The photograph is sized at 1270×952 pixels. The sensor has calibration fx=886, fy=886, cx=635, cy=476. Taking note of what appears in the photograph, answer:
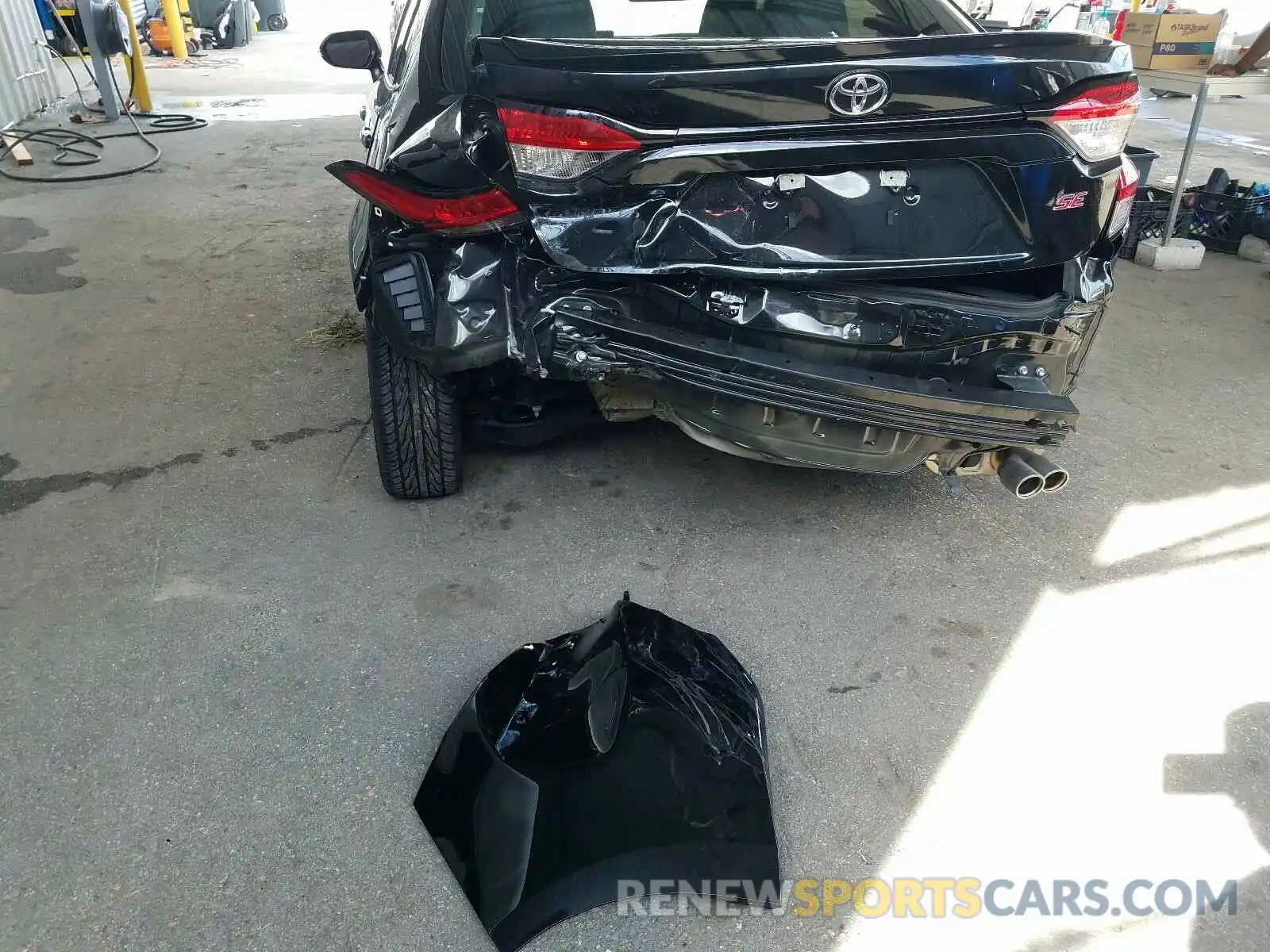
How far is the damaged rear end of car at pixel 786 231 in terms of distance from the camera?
1966mm

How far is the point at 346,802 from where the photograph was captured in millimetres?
1866

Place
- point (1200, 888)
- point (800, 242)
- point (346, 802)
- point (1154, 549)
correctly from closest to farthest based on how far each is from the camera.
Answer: point (1200, 888)
point (346, 802)
point (800, 242)
point (1154, 549)

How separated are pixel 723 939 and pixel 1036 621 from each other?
4.36ft

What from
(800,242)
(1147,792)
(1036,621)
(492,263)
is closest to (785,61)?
(800,242)

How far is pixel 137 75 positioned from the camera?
29.6 ft

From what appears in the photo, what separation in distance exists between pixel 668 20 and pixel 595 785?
83.1 inches

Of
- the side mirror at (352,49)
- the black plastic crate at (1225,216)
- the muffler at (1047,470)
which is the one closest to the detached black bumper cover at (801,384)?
the muffler at (1047,470)

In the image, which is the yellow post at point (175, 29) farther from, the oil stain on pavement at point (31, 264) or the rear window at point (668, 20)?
the rear window at point (668, 20)

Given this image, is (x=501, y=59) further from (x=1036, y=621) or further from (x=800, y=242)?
(x=1036, y=621)

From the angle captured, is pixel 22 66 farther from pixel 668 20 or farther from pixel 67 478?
pixel 668 20

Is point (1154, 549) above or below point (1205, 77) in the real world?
below

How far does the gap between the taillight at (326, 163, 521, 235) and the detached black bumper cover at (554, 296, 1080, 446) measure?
0.27 meters

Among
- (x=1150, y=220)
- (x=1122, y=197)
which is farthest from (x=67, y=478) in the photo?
(x=1150, y=220)

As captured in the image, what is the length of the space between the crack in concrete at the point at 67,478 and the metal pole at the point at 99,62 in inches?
263
